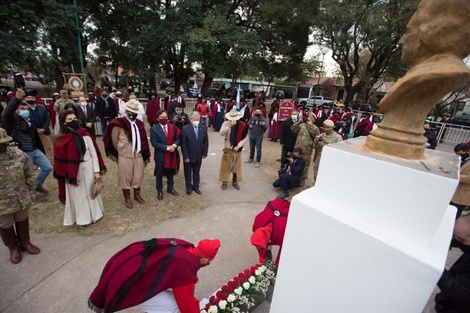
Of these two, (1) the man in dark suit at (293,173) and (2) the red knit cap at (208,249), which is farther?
(1) the man in dark suit at (293,173)

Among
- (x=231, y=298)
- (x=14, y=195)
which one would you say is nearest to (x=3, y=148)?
(x=14, y=195)

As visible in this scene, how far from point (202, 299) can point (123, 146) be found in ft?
9.17

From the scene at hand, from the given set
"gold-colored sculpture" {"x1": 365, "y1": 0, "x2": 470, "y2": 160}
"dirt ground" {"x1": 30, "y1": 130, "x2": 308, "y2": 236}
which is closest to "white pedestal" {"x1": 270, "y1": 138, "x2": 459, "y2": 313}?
"gold-colored sculpture" {"x1": 365, "y1": 0, "x2": 470, "y2": 160}

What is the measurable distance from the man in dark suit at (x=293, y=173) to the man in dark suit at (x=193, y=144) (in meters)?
1.90

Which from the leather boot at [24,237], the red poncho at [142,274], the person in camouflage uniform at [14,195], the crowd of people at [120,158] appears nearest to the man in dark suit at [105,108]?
the crowd of people at [120,158]

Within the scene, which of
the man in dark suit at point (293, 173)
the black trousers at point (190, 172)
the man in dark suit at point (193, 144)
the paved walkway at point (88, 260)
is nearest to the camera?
the paved walkway at point (88, 260)

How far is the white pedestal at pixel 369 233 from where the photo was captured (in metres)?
1.29

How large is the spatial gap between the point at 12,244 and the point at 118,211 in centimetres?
150

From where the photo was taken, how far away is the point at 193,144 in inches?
192

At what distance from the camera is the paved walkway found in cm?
256

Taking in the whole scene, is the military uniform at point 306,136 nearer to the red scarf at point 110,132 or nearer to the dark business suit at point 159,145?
the dark business suit at point 159,145

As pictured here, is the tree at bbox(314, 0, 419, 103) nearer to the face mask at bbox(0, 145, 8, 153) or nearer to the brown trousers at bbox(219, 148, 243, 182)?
the brown trousers at bbox(219, 148, 243, 182)

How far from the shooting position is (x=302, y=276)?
1.77 m

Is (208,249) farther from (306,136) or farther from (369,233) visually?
(306,136)
